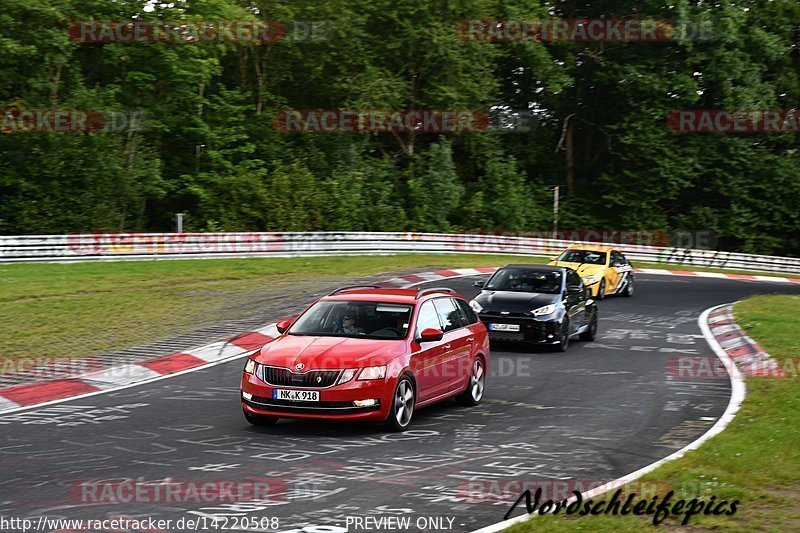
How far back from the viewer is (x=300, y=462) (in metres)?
9.39

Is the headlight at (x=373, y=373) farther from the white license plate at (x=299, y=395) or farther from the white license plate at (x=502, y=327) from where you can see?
the white license plate at (x=502, y=327)

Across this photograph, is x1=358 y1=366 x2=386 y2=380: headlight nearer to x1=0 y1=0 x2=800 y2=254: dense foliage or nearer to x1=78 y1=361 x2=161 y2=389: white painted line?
x1=78 y1=361 x2=161 y2=389: white painted line

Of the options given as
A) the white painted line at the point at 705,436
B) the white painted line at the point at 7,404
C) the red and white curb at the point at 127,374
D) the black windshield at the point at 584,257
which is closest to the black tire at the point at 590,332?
the white painted line at the point at 705,436

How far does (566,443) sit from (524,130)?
5077cm

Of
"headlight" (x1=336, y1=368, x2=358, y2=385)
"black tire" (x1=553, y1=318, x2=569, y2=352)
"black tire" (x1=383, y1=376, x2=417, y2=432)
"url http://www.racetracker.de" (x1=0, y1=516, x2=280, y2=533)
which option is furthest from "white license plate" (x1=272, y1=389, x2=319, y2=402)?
"black tire" (x1=553, y1=318, x2=569, y2=352)

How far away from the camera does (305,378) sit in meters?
10.8

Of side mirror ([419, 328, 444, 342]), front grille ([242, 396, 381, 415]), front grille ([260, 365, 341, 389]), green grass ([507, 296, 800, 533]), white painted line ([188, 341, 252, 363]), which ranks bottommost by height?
white painted line ([188, 341, 252, 363])

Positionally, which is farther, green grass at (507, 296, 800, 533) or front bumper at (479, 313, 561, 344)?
front bumper at (479, 313, 561, 344)

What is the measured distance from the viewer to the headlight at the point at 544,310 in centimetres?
1839

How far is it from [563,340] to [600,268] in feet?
34.7

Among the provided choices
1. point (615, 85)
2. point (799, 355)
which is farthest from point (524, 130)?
point (799, 355)

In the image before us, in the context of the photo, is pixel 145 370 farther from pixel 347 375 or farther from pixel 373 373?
pixel 373 373

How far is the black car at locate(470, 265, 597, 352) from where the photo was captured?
60.2 ft

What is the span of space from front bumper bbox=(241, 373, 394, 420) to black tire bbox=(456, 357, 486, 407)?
7.85 ft
